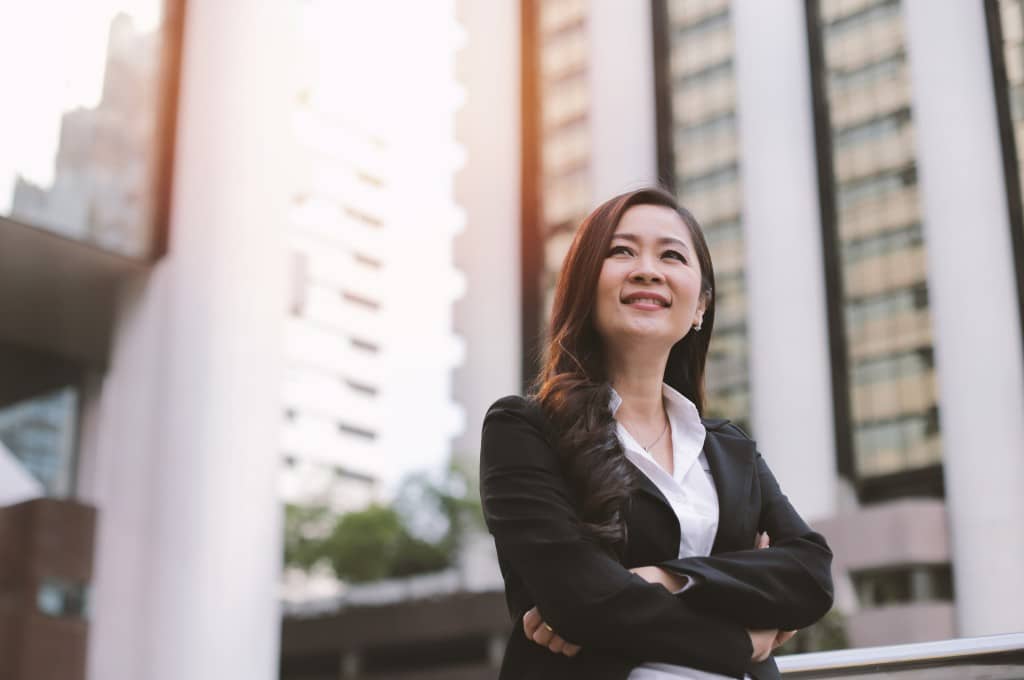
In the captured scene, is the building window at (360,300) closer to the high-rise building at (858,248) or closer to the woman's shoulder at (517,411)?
the high-rise building at (858,248)

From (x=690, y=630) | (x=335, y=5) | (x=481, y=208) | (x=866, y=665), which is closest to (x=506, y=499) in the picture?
(x=690, y=630)

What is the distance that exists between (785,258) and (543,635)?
24293 millimetres

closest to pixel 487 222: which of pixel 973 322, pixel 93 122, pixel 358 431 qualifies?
pixel 973 322

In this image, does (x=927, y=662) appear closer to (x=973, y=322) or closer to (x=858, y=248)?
(x=973, y=322)

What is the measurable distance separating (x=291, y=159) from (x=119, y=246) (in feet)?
3.83

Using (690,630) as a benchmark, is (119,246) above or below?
above

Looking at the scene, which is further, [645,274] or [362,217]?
[362,217]

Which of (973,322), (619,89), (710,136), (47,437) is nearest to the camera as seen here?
(47,437)

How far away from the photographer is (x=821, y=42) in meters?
25.4

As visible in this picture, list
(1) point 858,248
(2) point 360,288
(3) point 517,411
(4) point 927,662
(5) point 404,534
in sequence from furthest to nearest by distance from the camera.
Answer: (2) point 360,288
(5) point 404,534
(1) point 858,248
(4) point 927,662
(3) point 517,411

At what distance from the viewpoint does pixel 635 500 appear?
3.96 ft

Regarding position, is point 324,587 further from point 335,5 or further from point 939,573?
point 335,5

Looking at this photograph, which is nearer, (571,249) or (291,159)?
(571,249)

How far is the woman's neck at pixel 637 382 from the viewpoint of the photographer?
4.30ft
